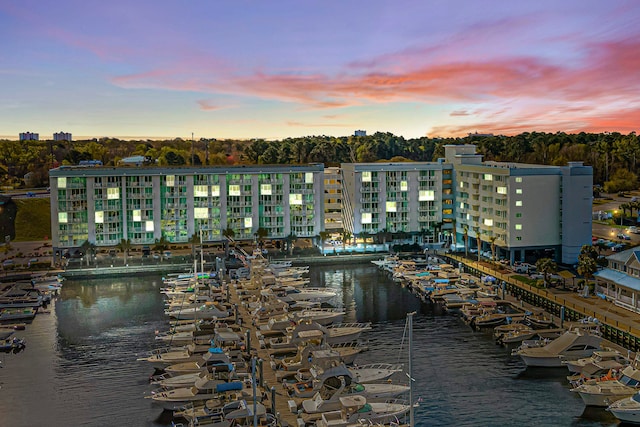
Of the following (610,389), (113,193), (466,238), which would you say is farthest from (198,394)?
(466,238)

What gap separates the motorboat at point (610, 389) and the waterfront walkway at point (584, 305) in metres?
10.8

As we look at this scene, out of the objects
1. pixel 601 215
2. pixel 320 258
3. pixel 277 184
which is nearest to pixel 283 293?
pixel 320 258

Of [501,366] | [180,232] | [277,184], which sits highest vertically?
[277,184]

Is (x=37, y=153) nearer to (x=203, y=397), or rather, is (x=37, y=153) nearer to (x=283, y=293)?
(x=283, y=293)

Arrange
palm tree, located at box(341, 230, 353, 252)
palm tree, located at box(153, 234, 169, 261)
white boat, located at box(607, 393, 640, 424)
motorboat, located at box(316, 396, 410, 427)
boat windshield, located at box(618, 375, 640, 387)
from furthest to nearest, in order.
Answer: palm tree, located at box(341, 230, 353, 252)
palm tree, located at box(153, 234, 169, 261)
boat windshield, located at box(618, 375, 640, 387)
white boat, located at box(607, 393, 640, 424)
motorboat, located at box(316, 396, 410, 427)

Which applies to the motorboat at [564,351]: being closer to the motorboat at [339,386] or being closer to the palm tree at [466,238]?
the motorboat at [339,386]

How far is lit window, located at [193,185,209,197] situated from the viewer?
98.1 meters

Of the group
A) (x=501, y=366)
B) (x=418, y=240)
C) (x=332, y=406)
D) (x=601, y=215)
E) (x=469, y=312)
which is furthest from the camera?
(x=601, y=215)

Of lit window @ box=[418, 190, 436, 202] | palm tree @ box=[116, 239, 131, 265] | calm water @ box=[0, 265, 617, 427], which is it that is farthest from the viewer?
lit window @ box=[418, 190, 436, 202]

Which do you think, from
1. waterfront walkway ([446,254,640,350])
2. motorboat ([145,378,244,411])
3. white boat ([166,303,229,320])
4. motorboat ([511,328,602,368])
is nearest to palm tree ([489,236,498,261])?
waterfront walkway ([446,254,640,350])

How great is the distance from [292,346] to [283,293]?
57.1 ft

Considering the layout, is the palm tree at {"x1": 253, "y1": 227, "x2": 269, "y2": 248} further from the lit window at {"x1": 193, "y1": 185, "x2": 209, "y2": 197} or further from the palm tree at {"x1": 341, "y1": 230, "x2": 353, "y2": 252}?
the palm tree at {"x1": 341, "y1": 230, "x2": 353, "y2": 252}

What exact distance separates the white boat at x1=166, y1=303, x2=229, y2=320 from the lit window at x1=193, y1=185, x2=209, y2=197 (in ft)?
112

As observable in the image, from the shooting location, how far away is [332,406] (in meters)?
39.8
